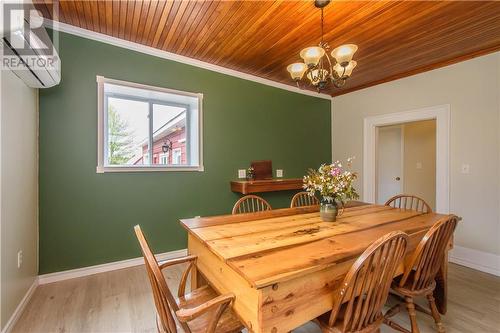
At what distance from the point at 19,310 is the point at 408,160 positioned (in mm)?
5892

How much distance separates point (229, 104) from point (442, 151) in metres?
2.96

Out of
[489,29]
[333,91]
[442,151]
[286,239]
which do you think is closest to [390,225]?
[286,239]

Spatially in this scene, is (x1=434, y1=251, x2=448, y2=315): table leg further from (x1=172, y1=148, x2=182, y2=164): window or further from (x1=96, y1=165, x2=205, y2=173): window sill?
(x1=172, y1=148, x2=182, y2=164): window

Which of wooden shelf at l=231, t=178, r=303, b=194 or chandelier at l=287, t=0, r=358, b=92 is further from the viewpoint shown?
wooden shelf at l=231, t=178, r=303, b=194

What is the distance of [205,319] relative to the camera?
4.11 feet

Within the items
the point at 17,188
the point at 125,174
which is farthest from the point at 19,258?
the point at 125,174

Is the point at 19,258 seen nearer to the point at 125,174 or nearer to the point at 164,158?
the point at 125,174

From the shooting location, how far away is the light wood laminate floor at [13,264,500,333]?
177cm

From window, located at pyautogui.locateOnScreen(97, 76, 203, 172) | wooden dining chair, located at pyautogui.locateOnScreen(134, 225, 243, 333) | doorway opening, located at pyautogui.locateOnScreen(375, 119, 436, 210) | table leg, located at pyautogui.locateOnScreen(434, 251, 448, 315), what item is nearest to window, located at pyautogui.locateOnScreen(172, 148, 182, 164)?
window, located at pyautogui.locateOnScreen(97, 76, 203, 172)

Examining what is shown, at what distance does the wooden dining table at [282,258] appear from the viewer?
3.28 feet

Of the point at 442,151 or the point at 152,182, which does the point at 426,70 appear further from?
the point at 152,182

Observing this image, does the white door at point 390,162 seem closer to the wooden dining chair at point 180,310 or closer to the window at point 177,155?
the window at point 177,155

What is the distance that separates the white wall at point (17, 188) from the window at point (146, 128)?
1.87 ft

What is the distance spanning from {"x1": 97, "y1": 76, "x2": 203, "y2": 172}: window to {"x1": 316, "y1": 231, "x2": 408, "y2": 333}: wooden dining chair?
95.2 inches
